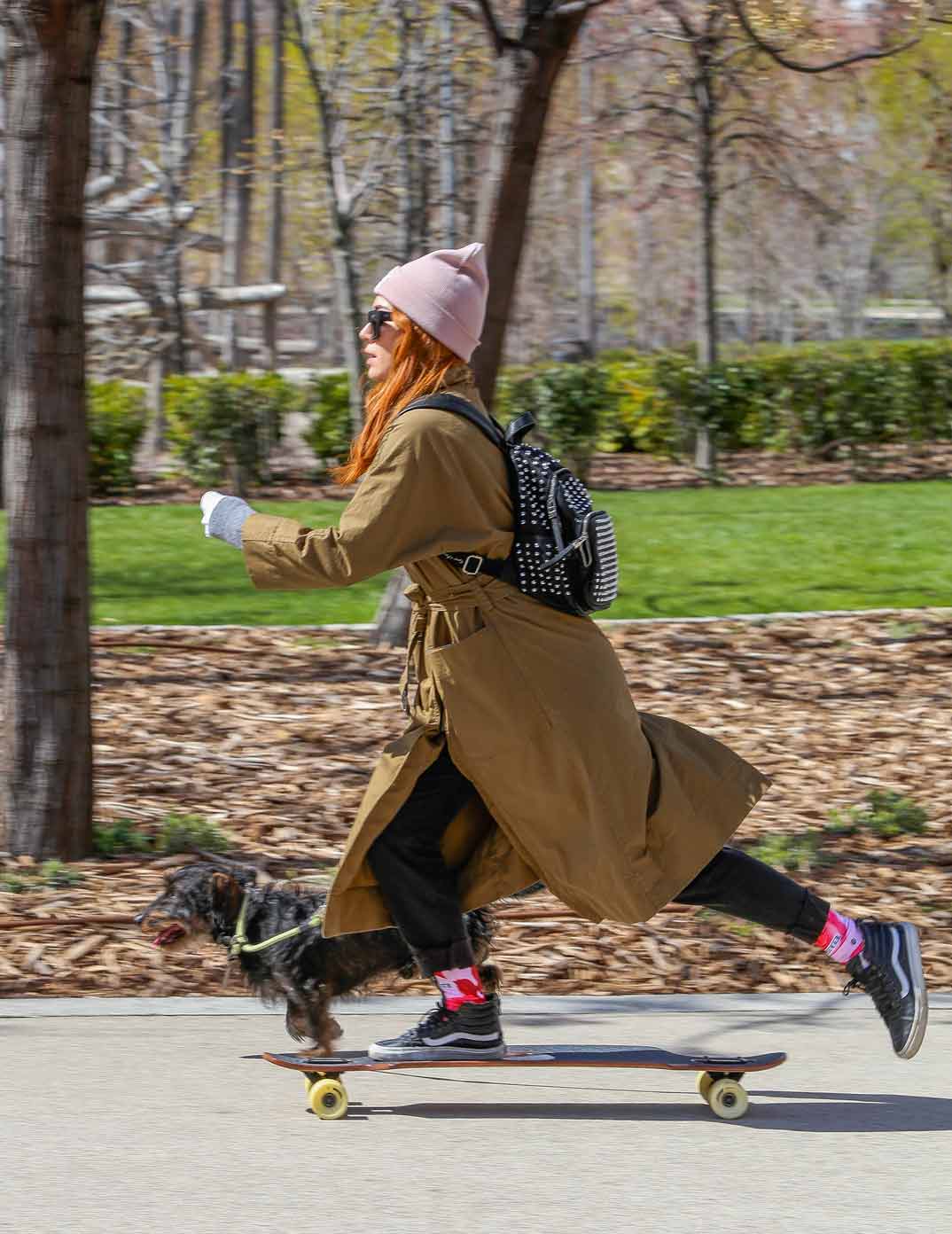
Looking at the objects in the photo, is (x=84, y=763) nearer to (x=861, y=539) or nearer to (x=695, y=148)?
(x=861, y=539)

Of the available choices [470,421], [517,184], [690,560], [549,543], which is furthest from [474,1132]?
[690,560]

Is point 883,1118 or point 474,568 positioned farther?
point 883,1118

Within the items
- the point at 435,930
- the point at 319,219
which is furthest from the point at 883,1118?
the point at 319,219

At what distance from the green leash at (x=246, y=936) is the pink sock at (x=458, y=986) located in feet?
1.10

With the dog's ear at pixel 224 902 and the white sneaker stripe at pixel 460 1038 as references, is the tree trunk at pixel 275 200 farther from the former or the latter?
the white sneaker stripe at pixel 460 1038

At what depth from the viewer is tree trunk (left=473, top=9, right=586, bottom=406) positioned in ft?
27.1

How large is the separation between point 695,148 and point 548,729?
15.9m

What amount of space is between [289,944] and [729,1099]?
1.08 meters

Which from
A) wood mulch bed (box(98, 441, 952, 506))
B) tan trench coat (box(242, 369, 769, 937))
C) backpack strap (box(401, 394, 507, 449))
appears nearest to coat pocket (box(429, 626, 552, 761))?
tan trench coat (box(242, 369, 769, 937))

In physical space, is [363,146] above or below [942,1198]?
above

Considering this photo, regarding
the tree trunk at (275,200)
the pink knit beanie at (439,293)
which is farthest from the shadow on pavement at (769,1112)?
the tree trunk at (275,200)

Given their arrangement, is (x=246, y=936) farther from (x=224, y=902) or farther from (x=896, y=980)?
(x=896, y=980)

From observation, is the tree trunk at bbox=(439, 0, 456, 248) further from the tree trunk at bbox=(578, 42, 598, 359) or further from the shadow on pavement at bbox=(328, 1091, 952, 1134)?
the shadow on pavement at bbox=(328, 1091, 952, 1134)

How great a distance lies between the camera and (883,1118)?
3973 millimetres
